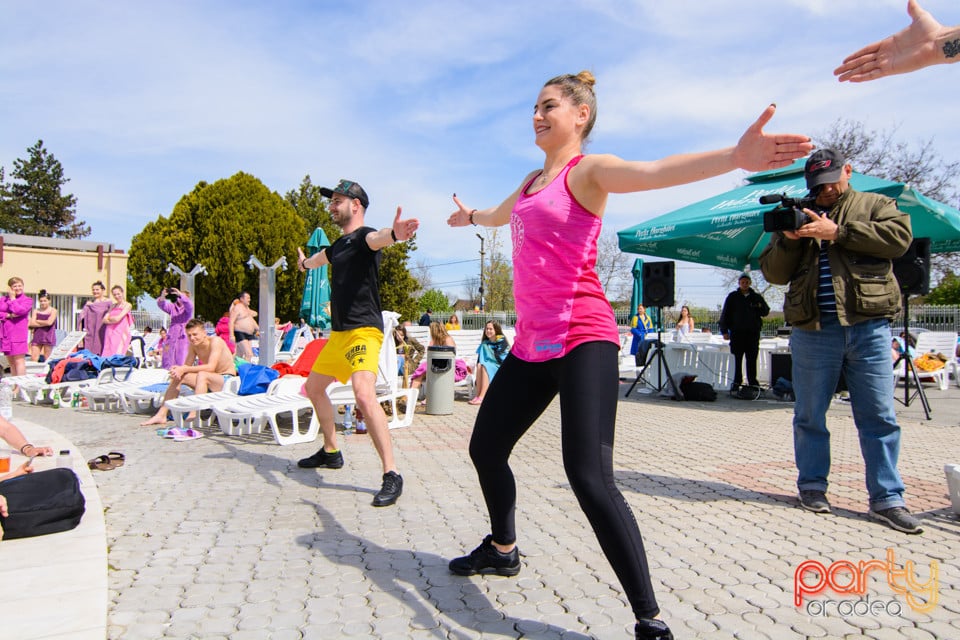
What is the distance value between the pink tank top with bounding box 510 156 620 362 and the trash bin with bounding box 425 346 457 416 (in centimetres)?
652

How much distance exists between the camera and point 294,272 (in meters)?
33.3

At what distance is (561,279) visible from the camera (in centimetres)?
243

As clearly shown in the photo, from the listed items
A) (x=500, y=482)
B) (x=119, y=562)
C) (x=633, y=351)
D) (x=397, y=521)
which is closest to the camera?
(x=500, y=482)

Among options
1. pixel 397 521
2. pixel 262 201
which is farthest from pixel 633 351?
pixel 262 201

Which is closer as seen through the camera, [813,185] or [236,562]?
[236,562]

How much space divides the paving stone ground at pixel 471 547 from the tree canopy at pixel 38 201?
6716 cm

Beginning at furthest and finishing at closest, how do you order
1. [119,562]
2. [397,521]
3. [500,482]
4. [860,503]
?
[860,503]
[397,521]
[119,562]
[500,482]

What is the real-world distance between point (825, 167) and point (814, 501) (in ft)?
6.35

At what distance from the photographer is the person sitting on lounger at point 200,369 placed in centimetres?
762

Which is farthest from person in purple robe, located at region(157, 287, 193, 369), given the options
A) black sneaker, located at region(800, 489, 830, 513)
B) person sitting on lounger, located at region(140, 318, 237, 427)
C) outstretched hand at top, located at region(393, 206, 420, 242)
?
black sneaker, located at region(800, 489, 830, 513)

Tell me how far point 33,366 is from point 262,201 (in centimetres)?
2334

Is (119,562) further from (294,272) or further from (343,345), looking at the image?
(294,272)

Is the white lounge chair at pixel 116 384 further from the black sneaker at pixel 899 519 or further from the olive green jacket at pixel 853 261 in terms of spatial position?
the black sneaker at pixel 899 519

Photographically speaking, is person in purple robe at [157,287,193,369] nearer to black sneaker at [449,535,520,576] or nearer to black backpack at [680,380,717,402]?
black backpack at [680,380,717,402]
